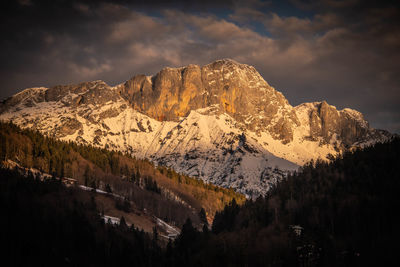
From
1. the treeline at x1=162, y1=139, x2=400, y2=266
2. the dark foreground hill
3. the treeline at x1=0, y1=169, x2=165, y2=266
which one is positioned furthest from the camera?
the treeline at x1=162, y1=139, x2=400, y2=266

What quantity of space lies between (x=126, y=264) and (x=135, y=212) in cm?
6223

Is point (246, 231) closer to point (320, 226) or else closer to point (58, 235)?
point (320, 226)

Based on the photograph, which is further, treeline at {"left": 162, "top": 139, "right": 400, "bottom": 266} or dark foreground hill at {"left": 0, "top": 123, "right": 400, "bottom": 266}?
treeline at {"left": 162, "top": 139, "right": 400, "bottom": 266}

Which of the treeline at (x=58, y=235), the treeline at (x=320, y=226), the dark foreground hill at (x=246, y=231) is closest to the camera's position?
the treeline at (x=58, y=235)

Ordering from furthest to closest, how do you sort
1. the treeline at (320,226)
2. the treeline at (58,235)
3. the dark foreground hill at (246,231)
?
the treeline at (320,226) → the dark foreground hill at (246,231) → the treeline at (58,235)

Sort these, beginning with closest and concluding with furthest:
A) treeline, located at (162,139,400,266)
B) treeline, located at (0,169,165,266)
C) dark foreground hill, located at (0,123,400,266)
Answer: treeline, located at (0,169,165,266) → dark foreground hill, located at (0,123,400,266) → treeline, located at (162,139,400,266)

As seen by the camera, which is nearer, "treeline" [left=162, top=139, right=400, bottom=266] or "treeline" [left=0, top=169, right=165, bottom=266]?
"treeline" [left=0, top=169, right=165, bottom=266]

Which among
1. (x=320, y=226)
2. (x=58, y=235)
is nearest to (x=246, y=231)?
(x=320, y=226)

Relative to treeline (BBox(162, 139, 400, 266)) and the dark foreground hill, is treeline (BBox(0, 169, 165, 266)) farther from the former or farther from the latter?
treeline (BBox(162, 139, 400, 266))

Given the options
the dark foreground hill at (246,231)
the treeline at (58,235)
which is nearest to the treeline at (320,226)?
the dark foreground hill at (246,231)

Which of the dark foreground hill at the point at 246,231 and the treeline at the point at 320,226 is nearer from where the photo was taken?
the dark foreground hill at the point at 246,231

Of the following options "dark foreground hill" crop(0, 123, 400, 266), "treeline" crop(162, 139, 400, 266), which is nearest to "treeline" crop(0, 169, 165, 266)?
"dark foreground hill" crop(0, 123, 400, 266)

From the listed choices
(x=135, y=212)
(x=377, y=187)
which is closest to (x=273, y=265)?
(x=377, y=187)

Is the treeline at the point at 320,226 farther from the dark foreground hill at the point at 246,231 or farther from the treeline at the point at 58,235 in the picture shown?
the treeline at the point at 58,235
